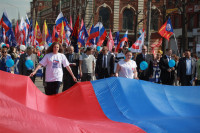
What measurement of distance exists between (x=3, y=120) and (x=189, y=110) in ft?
14.0

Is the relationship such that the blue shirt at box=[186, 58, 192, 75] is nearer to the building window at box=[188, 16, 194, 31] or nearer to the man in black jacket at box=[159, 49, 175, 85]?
the man in black jacket at box=[159, 49, 175, 85]

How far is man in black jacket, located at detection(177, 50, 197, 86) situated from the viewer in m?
12.4

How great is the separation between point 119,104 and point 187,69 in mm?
5681

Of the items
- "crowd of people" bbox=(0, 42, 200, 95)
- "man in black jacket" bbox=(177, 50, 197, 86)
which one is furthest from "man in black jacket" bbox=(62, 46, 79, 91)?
"man in black jacket" bbox=(177, 50, 197, 86)

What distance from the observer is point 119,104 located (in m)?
7.38

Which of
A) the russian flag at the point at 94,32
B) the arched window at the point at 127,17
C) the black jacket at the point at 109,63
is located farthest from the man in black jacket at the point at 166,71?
the arched window at the point at 127,17

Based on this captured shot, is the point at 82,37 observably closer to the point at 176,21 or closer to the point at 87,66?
the point at 87,66

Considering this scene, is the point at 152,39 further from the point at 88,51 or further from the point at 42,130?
the point at 42,130

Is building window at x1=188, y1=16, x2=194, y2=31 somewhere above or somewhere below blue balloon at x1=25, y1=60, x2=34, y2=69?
above

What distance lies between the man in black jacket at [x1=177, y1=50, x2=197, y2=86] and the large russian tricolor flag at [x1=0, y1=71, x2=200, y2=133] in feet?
14.6

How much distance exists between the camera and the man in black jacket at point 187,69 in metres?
12.4

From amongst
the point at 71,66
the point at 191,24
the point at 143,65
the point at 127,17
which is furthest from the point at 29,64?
the point at 127,17

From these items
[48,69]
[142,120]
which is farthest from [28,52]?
[142,120]

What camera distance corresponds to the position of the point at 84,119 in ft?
21.9
